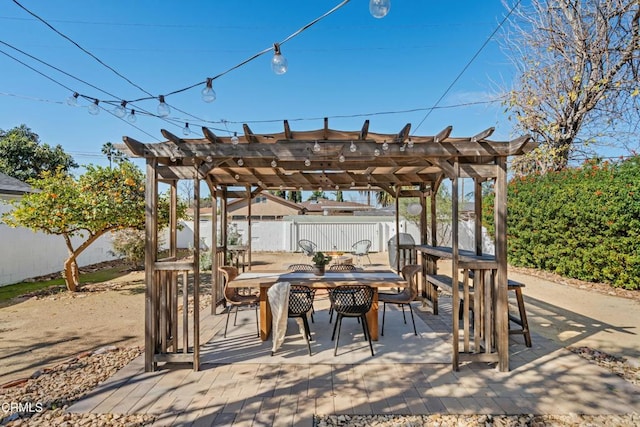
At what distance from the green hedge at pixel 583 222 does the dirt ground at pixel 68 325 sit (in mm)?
519

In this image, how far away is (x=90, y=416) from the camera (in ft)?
7.56

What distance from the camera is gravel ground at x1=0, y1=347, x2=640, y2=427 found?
2221 millimetres

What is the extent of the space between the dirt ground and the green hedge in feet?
1.70

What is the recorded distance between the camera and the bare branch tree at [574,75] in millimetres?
7812

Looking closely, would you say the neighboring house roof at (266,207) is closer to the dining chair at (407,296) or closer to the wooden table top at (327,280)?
the wooden table top at (327,280)

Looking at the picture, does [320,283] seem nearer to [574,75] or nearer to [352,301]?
[352,301]

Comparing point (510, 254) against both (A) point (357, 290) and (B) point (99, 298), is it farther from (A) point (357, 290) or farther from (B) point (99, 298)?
(B) point (99, 298)

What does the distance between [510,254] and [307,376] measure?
8.37 meters

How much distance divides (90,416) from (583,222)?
27.5ft

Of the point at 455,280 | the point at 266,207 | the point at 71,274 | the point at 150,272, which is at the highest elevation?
the point at 266,207

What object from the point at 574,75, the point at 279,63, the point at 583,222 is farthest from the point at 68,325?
the point at 574,75

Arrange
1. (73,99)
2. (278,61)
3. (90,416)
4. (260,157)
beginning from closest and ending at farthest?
(90,416) < (278,61) < (260,157) < (73,99)

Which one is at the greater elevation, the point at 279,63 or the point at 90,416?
the point at 279,63

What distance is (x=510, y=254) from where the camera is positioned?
9281 mm
